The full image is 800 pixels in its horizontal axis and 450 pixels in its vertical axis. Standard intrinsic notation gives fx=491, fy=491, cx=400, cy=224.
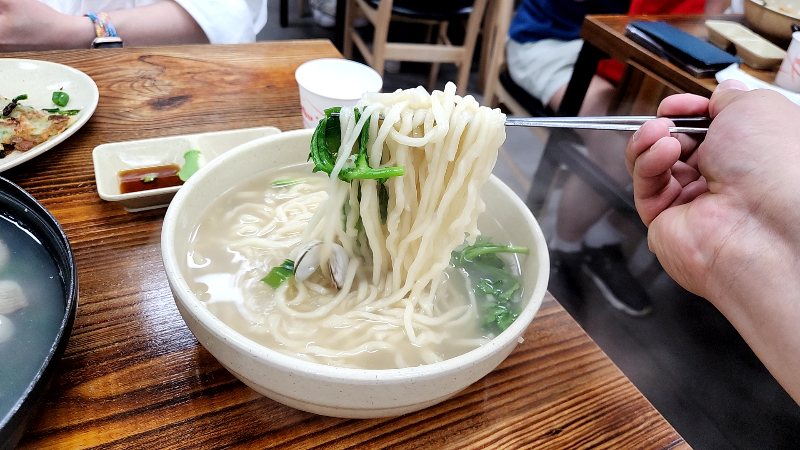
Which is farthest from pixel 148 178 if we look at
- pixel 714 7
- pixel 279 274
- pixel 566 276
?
pixel 714 7

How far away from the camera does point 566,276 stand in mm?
2301

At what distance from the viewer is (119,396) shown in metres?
0.78

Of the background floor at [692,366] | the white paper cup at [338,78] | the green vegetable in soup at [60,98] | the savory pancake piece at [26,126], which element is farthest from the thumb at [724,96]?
the green vegetable in soup at [60,98]

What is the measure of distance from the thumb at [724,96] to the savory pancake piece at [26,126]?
1632 mm

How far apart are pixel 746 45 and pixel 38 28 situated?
291 centimetres

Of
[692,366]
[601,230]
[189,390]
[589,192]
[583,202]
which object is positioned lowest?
[692,366]

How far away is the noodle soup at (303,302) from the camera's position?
89cm

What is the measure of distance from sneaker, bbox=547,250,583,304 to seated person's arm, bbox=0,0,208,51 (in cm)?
192

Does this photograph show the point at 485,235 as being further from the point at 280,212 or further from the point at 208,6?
the point at 208,6

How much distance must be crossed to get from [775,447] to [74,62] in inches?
109

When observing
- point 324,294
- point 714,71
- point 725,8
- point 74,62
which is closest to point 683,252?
point 324,294

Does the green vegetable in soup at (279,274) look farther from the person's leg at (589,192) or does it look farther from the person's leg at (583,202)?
the person's leg at (589,192)

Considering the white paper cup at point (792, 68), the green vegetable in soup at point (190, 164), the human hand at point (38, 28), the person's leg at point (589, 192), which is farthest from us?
the person's leg at point (589, 192)

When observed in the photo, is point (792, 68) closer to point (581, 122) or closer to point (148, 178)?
point (581, 122)
